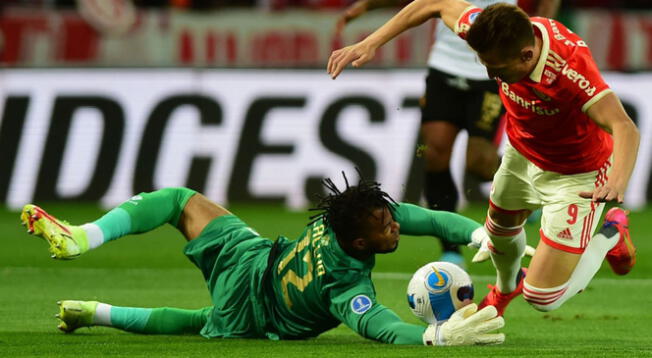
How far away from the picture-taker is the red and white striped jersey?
5.71m

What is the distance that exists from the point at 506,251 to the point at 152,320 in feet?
5.97

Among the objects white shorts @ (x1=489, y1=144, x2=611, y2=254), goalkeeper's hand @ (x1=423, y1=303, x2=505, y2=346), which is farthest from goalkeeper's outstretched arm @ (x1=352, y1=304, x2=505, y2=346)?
white shorts @ (x1=489, y1=144, x2=611, y2=254)

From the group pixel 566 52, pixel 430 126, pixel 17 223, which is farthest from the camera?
pixel 17 223

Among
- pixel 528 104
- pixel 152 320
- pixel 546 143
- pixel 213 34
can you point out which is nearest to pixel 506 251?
pixel 546 143

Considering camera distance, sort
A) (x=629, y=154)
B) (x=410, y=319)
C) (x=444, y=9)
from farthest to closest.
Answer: (x=410, y=319) < (x=444, y=9) < (x=629, y=154)

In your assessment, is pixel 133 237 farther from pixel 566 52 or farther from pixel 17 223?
pixel 566 52

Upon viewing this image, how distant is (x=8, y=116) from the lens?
44.7 feet

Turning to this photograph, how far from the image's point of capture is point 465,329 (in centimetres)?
553

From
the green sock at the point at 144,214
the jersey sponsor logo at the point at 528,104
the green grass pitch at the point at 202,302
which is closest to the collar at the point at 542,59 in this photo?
the jersey sponsor logo at the point at 528,104

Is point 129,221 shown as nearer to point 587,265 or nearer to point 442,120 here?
point 587,265

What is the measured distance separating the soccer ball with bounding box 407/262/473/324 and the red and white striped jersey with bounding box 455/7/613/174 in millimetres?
765

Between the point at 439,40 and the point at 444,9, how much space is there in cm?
277

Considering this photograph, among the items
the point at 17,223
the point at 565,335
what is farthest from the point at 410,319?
the point at 17,223

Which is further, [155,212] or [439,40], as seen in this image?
[439,40]
